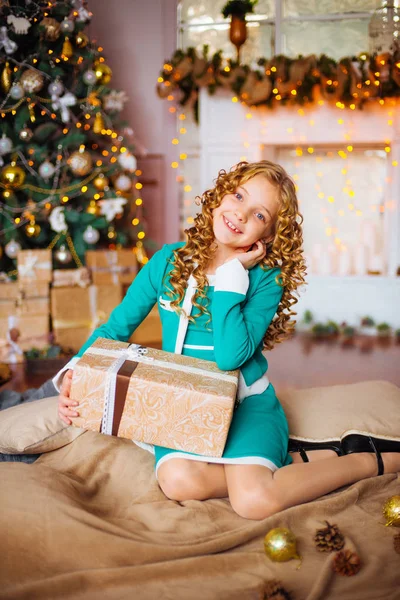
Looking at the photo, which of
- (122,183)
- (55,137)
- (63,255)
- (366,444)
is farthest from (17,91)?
(366,444)

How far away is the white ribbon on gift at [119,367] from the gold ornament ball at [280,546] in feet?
1.16

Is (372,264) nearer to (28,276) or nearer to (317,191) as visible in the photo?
(317,191)

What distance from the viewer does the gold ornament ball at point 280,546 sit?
1310mm

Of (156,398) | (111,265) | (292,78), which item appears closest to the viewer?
(156,398)

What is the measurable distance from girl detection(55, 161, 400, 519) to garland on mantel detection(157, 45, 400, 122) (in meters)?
2.70

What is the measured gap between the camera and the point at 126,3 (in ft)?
15.2

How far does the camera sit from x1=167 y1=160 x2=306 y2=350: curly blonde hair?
1671 mm

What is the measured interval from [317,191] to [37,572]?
4074mm

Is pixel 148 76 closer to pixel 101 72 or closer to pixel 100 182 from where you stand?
pixel 101 72

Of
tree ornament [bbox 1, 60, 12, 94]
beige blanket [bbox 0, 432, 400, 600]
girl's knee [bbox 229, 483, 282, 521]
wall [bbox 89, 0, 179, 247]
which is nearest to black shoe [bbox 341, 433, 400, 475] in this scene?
beige blanket [bbox 0, 432, 400, 600]

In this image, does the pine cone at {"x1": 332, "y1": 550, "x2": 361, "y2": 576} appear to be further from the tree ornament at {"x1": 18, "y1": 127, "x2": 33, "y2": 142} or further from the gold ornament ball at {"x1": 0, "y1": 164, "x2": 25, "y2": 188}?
the tree ornament at {"x1": 18, "y1": 127, "x2": 33, "y2": 142}

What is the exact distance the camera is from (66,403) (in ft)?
5.05

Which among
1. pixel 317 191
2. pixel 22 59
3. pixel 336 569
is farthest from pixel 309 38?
pixel 336 569

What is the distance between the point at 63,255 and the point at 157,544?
8.44 feet
